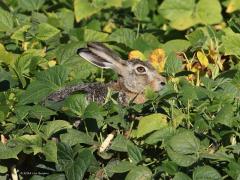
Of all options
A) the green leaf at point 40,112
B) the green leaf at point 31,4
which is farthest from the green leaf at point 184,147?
the green leaf at point 31,4

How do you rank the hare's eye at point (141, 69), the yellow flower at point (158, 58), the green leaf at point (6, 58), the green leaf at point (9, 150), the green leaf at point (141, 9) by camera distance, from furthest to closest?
1. the green leaf at point (141, 9)
2. the hare's eye at point (141, 69)
3. the yellow flower at point (158, 58)
4. the green leaf at point (6, 58)
5. the green leaf at point (9, 150)

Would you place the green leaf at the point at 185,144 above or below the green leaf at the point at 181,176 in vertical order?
above

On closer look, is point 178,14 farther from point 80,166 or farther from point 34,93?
point 80,166

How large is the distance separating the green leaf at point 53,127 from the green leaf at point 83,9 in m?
2.60

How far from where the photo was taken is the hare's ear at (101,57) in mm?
7183

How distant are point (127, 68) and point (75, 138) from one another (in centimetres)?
223

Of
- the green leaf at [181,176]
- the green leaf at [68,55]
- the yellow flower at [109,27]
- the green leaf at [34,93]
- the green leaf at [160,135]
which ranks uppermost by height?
the green leaf at [160,135]

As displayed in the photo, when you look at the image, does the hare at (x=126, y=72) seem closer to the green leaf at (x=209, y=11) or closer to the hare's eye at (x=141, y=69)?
the hare's eye at (x=141, y=69)

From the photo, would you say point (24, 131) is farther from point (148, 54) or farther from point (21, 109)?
point (148, 54)

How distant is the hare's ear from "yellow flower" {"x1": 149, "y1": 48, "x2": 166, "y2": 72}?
19.4 inches

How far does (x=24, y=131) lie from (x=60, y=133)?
0.75 feet

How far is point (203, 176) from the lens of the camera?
4805 mm

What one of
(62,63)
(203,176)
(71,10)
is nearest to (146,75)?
(62,63)

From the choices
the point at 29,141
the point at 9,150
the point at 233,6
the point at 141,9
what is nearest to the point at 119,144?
the point at 29,141
